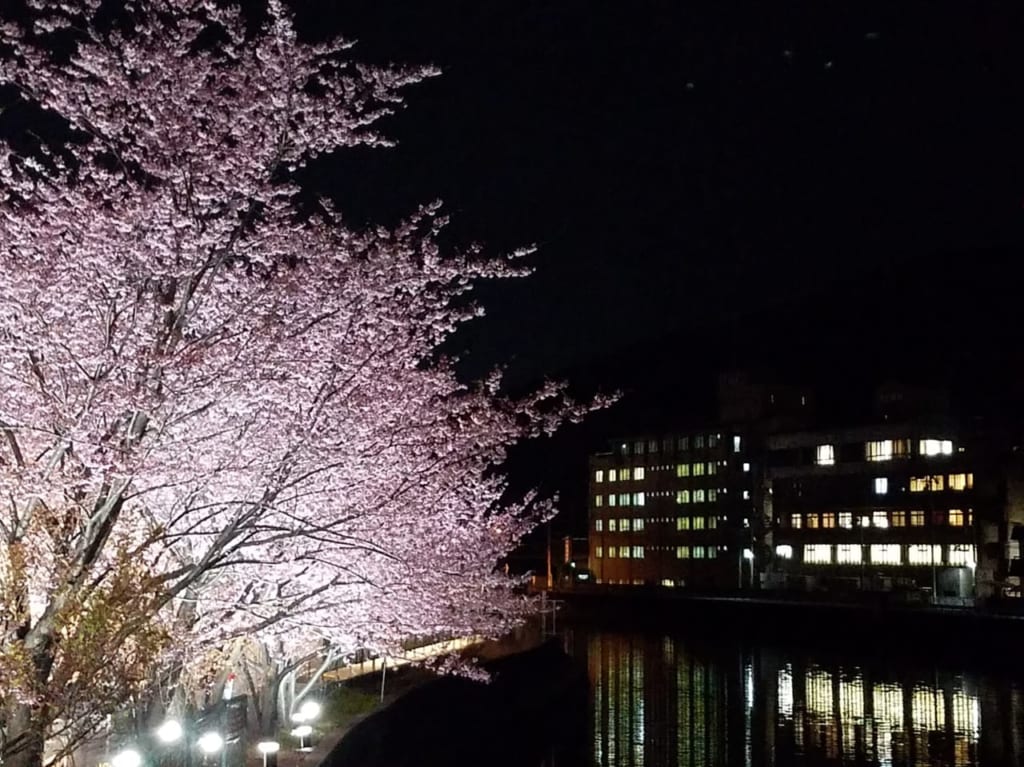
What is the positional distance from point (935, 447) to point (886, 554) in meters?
6.26

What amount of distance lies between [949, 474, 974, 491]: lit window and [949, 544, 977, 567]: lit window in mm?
2956

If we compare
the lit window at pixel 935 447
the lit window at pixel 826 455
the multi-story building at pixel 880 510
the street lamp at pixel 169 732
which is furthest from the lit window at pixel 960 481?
the street lamp at pixel 169 732

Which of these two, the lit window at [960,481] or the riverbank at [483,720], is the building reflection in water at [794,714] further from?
the lit window at [960,481]

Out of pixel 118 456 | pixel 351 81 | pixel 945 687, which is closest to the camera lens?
pixel 118 456

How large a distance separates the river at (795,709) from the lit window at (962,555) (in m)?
9.96

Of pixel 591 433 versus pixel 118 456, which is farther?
pixel 591 433

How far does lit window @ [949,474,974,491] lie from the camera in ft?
176

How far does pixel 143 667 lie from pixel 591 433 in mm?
114027

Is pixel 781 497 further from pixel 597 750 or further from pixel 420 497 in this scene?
pixel 420 497

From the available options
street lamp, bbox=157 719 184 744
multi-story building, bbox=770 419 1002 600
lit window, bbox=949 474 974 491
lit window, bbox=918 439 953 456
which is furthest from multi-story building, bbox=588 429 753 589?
street lamp, bbox=157 719 184 744

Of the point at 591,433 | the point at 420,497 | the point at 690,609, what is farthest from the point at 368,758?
the point at 591,433

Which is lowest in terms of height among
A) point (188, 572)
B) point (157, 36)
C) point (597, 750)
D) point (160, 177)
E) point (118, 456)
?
point (597, 750)

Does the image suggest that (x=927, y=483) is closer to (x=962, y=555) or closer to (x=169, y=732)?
(x=962, y=555)

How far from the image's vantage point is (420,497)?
524 inches
